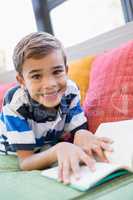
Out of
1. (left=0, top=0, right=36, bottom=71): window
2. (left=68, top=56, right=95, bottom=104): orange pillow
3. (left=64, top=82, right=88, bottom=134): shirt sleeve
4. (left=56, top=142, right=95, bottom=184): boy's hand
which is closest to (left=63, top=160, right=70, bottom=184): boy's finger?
(left=56, top=142, right=95, bottom=184): boy's hand

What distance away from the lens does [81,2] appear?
85.0 inches

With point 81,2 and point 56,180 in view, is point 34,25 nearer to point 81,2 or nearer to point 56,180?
point 81,2

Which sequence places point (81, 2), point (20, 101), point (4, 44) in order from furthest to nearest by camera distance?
1. point (4, 44)
2. point (81, 2)
3. point (20, 101)

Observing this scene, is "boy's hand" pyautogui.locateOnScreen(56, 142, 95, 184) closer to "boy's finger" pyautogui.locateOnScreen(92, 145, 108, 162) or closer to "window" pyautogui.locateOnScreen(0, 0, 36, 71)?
"boy's finger" pyautogui.locateOnScreen(92, 145, 108, 162)

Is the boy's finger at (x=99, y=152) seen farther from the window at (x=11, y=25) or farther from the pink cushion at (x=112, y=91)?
the window at (x=11, y=25)

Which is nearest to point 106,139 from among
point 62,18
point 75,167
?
point 75,167

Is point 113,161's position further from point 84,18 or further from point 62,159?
point 84,18

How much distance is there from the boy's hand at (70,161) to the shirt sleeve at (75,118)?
28 centimetres

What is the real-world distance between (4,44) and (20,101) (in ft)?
6.32

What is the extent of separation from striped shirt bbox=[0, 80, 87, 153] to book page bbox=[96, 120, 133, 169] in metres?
0.21

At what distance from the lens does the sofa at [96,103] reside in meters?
0.58

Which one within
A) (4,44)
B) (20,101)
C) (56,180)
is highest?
(4,44)

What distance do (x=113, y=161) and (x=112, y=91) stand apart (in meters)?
0.36

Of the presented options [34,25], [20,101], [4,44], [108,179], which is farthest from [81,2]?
[108,179]
